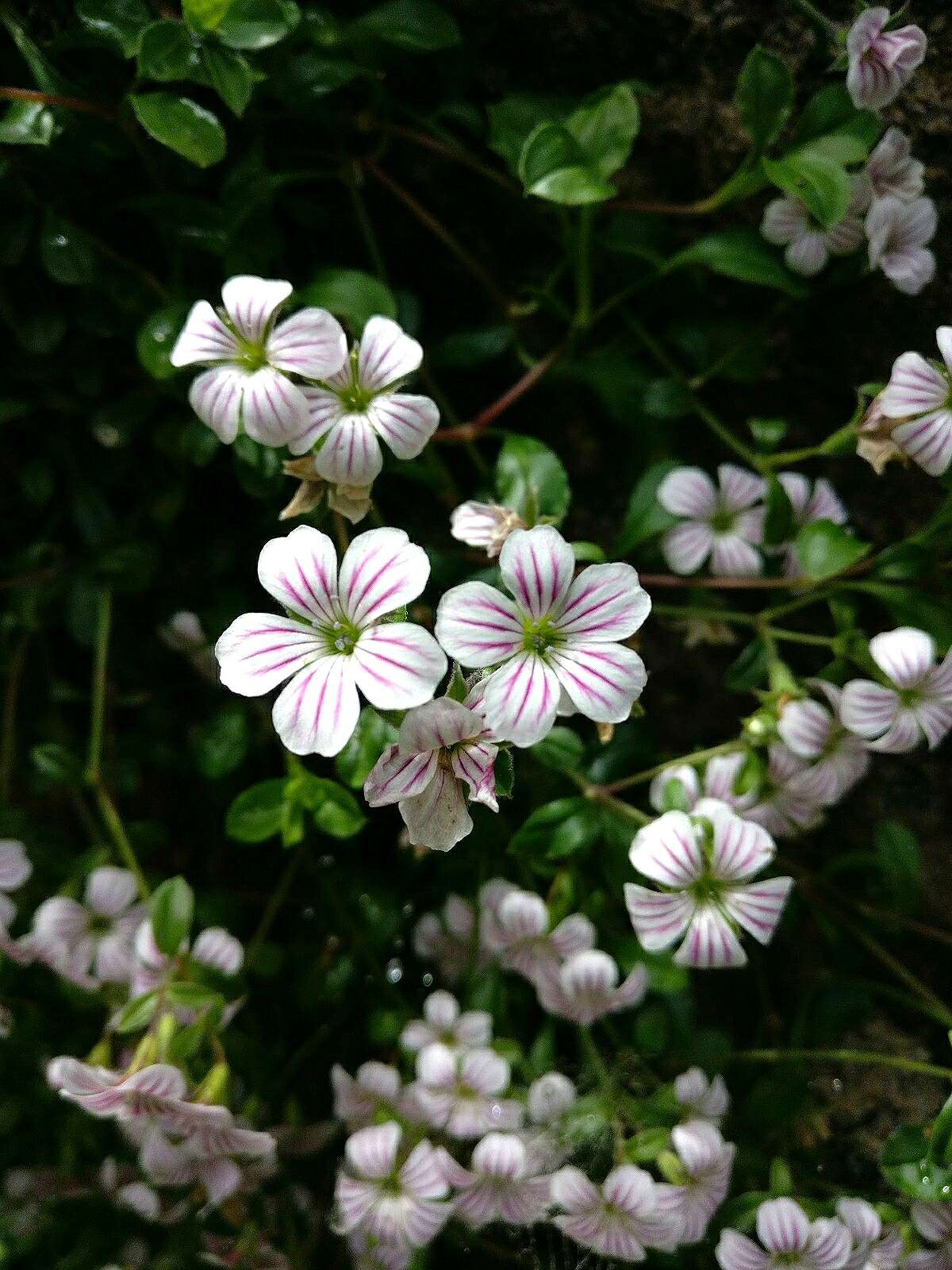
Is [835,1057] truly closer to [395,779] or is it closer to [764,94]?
[395,779]

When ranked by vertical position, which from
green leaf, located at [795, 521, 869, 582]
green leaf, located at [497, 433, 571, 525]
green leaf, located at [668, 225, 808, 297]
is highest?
green leaf, located at [668, 225, 808, 297]

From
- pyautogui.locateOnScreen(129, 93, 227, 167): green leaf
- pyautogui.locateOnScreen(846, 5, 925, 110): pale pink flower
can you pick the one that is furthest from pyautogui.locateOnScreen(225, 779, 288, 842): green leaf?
pyautogui.locateOnScreen(846, 5, 925, 110): pale pink flower

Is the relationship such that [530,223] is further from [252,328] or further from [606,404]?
[252,328]

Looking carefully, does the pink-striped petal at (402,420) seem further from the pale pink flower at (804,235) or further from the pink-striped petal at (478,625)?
the pale pink flower at (804,235)

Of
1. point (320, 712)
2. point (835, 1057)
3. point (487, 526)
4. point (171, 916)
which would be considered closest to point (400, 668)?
point (320, 712)

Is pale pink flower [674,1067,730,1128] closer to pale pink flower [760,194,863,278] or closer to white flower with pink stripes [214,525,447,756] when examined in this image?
white flower with pink stripes [214,525,447,756]

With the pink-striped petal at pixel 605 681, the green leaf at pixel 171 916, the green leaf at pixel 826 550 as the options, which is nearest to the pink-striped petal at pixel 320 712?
the pink-striped petal at pixel 605 681
